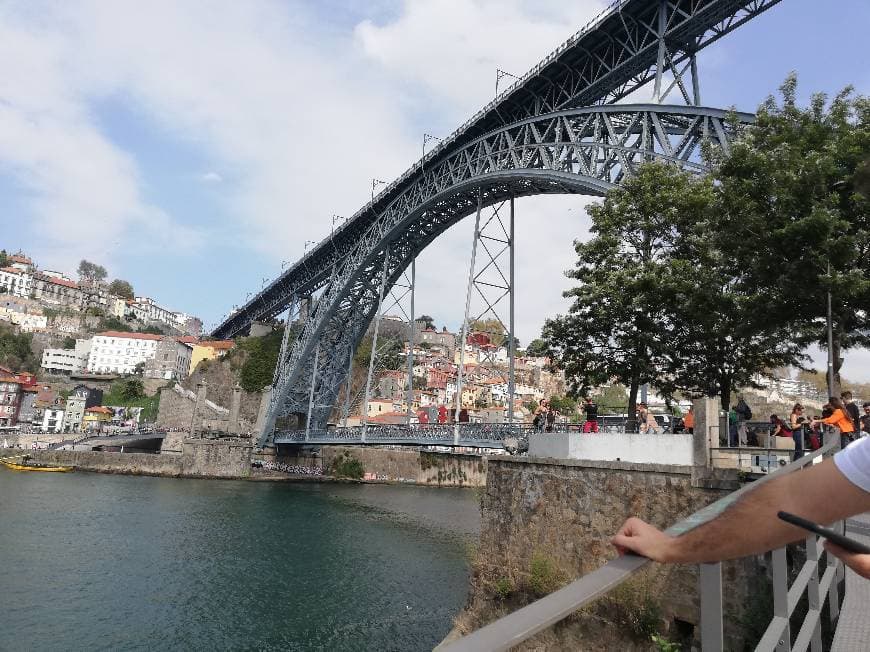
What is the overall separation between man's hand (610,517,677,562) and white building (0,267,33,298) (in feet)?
390

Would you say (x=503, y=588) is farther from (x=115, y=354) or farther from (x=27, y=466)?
(x=115, y=354)

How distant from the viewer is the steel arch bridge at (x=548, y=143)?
57.9ft

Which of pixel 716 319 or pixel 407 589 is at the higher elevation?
pixel 716 319

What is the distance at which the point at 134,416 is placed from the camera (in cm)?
6638

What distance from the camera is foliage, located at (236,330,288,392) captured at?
169ft

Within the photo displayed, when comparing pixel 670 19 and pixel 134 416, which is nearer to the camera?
pixel 670 19

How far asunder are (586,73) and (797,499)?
23377mm

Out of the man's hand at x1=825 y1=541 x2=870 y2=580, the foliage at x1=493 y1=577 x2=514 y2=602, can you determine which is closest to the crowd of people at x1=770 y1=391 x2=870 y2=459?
the foliage at x1=493 y1=577 x2=514 y2=602

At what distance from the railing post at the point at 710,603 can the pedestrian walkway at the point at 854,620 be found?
144cm

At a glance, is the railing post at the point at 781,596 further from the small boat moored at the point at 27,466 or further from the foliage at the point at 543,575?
the small boat moored at the point at 27,466

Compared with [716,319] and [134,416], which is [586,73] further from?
[134,416]

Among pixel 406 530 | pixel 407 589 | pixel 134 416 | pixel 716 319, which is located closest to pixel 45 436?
pixel 134 416

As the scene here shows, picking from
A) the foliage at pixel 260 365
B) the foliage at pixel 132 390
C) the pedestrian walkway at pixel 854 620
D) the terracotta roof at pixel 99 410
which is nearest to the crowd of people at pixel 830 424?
the pedestrian walkway at pixel 854 620

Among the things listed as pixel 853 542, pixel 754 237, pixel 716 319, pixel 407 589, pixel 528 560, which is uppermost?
pixel 754 237
